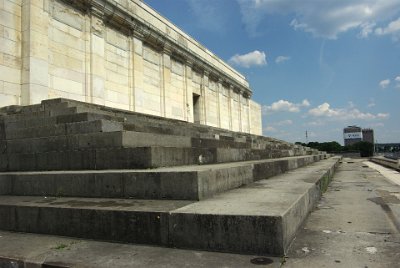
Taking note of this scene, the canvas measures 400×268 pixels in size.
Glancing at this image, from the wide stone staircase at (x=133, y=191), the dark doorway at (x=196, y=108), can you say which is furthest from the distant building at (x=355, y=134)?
the wide stone staircase at (x=133, y=191)

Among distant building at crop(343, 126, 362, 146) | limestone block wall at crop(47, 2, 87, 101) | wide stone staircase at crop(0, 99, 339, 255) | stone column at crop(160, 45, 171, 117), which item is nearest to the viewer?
wide stone staircase at crop(0, 99, 339, 255)

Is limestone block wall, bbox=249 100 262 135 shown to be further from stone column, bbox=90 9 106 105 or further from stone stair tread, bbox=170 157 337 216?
stone stair tread, bbox=170 157 337 216

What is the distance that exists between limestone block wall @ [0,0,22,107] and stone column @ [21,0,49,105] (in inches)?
5.6

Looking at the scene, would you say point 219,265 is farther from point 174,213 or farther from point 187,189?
point 187,189

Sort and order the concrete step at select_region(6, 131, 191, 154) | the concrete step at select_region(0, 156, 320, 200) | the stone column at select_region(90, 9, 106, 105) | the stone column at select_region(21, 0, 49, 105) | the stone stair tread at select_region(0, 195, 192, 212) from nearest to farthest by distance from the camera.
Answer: the stone stair tread at select_region(0, 195, 192, 212)
the concrete step at select_region(0, 156, 320, 200)
the concrete step at select_region(6, 131, 191, 154)
the stone column at select_region(21, 0, 49, 105)
the stone column at select_region(90, 9, 106, 105)

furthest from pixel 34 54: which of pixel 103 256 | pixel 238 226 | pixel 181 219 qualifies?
pixel 238 226

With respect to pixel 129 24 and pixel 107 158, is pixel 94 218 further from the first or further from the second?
pixel 129 24

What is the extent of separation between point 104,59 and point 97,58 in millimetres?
620

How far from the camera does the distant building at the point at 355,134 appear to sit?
15338 centimetres

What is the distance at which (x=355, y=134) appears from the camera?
505 ft

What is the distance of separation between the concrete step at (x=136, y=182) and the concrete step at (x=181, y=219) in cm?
17

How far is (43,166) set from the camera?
6.57 m

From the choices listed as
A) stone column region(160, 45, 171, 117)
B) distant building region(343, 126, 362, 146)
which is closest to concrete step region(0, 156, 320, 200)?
stone column region(160, 45, 171, 117)

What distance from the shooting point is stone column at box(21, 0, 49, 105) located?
11.2 m
